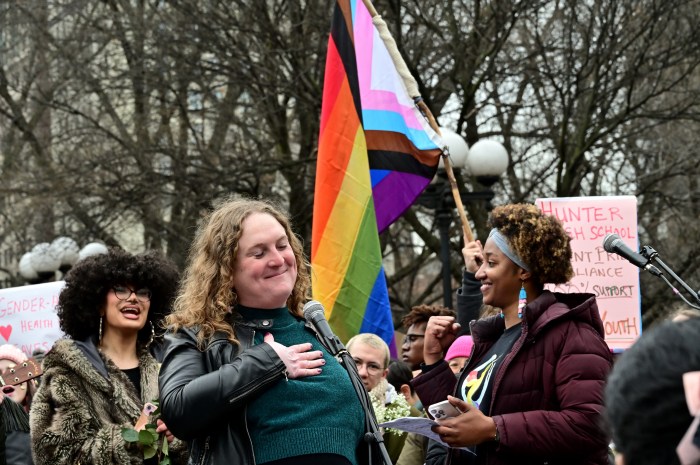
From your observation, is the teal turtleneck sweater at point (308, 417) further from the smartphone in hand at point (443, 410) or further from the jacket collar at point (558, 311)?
the jacket collar at point (558, 311)

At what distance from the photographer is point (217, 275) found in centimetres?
394

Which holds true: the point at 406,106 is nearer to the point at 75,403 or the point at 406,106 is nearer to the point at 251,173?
the point at 75,403

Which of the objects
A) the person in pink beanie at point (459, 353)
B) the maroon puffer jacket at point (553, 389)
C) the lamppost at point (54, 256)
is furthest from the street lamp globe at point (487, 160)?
the maroon puffer jacket at point (553, 389)

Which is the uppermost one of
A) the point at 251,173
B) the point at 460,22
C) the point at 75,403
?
the point at 460,22

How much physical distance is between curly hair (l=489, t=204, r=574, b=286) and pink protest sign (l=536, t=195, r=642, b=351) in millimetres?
2411

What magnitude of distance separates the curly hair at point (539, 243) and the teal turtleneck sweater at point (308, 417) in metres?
1.05

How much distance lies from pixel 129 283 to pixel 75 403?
3.02 feet

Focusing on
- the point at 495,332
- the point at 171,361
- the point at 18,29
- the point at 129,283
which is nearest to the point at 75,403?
the point at 129,283

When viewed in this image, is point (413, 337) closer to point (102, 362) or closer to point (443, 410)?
point (102, 362)

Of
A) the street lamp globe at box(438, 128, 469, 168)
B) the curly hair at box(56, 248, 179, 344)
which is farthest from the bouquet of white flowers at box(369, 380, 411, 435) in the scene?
the street lamp globe at box(438, 128, 469, 168)

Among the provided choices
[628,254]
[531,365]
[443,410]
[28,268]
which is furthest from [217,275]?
[28,268]

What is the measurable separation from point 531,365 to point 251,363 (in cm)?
115

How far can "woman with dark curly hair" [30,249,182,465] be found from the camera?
16.4ft

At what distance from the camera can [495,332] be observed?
4.64 meters
